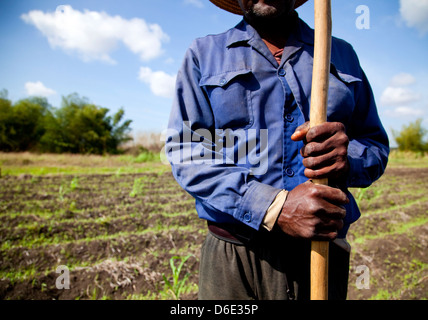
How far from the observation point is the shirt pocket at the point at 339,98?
1.10 m

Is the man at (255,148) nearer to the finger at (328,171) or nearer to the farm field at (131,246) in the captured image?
the finger at (328,171)

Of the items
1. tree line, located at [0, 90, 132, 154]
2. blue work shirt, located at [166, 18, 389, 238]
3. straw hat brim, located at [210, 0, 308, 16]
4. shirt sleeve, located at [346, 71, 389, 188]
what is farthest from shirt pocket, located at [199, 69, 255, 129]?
tree line, located at [0, 90, 132, 154]

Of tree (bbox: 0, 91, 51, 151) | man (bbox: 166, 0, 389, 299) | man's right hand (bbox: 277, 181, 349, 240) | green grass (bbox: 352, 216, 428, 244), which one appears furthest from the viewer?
tree (bbox: 0, 91, 51, 151)

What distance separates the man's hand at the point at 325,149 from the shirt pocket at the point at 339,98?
0.19m

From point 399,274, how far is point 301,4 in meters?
4.03

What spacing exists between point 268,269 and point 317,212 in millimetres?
403

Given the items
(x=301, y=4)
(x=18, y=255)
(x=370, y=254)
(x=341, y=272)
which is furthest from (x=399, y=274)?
(x=18, y=255)

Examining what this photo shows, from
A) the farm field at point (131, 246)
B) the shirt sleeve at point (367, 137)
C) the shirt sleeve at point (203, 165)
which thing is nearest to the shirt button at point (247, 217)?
the shirt sleeve at point (203, 165)

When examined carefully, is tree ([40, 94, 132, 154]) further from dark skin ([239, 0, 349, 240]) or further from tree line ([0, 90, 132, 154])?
dark skin ([239, 0, 349, 240])

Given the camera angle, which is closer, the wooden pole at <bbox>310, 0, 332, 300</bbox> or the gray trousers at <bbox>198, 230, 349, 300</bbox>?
the wooden pole at <bbox>310, 0, 332, 300</bbox>

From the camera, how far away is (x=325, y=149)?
0.93m

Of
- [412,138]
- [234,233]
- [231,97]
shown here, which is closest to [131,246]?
[234,233]

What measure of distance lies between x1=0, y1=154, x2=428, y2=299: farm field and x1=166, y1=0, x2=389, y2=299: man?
192cm

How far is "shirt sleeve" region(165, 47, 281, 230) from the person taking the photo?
3.24 feet
